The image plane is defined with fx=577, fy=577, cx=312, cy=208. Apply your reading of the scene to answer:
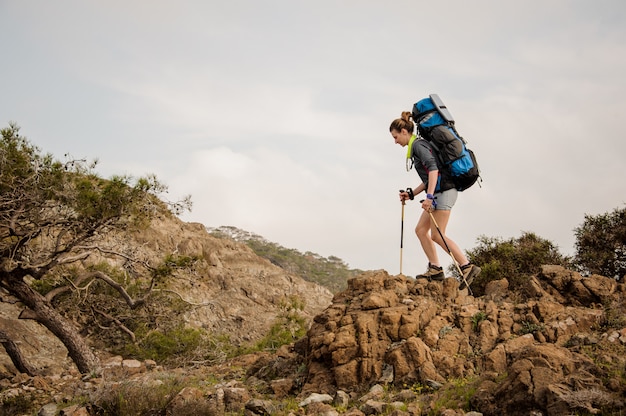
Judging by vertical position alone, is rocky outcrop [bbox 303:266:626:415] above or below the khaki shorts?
below

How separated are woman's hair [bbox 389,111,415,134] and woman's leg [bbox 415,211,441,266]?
4.12ft

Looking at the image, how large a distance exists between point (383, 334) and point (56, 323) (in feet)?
25.1

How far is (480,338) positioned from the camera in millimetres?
7363

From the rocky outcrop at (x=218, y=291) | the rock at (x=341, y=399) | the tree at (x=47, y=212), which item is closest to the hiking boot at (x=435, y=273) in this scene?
the rock at (x=341, y=399)

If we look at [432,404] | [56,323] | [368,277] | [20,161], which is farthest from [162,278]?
[432,404]

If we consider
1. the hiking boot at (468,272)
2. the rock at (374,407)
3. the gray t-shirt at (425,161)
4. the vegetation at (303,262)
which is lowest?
the rock at (374,407)

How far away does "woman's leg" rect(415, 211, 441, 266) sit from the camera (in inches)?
334

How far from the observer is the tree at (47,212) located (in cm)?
1167

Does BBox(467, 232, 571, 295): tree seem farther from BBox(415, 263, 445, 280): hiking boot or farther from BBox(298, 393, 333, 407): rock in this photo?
BBox(298, 393, 333, 407): rock

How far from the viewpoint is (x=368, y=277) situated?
877 cm

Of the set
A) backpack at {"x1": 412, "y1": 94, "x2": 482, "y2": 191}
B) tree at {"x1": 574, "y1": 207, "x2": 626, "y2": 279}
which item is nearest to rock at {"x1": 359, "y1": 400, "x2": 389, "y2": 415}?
backpack at {"x1": 412, "y1": 94, "x2": 482, "y2": 191}

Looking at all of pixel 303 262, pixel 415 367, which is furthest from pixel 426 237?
pixel 303 262

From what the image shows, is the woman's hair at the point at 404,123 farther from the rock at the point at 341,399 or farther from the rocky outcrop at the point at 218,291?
the rocky outcrop at the point at 218,291

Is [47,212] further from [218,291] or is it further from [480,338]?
[218,291]
